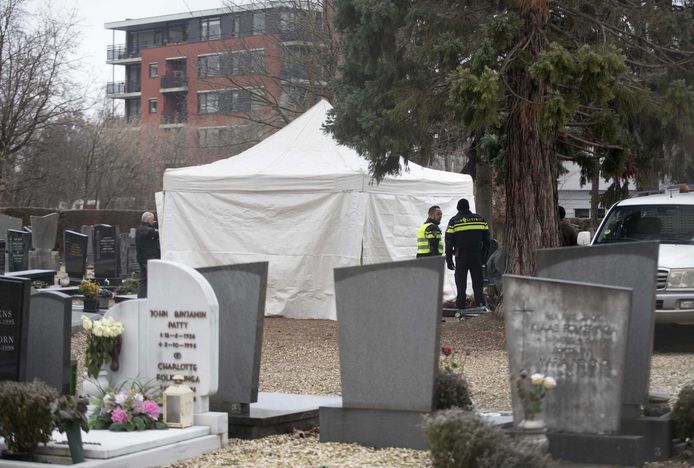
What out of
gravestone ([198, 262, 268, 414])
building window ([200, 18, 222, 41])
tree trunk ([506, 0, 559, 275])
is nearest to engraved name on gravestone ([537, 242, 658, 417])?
gravestone ([198, 262, 268, 414])

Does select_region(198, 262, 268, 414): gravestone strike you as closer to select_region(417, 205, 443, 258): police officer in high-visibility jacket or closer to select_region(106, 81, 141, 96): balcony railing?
select_region(417, 205, 443, 258): police officer in high-visibility jacket

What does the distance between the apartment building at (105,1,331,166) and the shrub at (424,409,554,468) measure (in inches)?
1030

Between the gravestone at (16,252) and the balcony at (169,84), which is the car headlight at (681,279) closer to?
the gravestone at (16,252)

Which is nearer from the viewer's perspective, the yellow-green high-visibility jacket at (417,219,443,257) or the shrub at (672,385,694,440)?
the shrub at (672,385,694,440)

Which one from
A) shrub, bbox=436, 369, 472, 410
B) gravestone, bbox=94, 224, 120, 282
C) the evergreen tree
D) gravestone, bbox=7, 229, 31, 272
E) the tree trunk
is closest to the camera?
shrub, bbox=436, 369, 472, 410

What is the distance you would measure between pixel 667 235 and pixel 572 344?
371 inches

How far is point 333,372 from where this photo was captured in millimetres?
13492

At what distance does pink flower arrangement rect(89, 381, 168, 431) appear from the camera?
8555 mm

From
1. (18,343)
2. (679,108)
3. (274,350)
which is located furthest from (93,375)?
(679,108)

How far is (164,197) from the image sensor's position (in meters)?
21.4

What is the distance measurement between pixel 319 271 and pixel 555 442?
Answer: 12642 millimetres

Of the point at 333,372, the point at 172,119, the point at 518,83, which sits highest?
the point at 172,119

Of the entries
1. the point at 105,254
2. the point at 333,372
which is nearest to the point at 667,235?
the point at 333,372

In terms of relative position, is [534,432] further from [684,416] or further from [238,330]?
[238,330]
